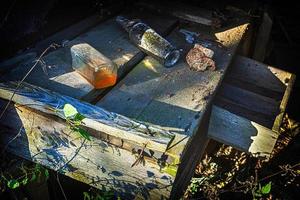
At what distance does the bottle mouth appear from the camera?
2317 mm

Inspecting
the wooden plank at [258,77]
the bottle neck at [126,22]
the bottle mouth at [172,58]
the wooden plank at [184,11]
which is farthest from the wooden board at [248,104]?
the bottle neck at [126,22]

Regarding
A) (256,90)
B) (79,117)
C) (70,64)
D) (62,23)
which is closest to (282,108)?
(256,90)

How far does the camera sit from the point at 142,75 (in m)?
2.22

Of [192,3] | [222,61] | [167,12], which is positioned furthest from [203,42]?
[192,3]

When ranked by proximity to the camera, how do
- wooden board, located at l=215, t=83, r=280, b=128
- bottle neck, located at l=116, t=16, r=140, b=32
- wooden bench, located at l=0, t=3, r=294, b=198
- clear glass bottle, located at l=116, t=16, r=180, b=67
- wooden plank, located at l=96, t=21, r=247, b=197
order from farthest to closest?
1. bottle neck, located at l=116, t=16, r=140, b=32
2. wooden board, located at l=215, t=83, r=280, b=128
3. clear glass bottle, located at l=116, t=16, r=180, b=67
4. wooden plank, located at l=96, t=21, r=247, b=197
5. wooden bench, located at l=0, t=3, r=294, b=198

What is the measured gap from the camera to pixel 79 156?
1.83m

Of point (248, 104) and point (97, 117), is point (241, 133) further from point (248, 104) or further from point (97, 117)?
point (97, 117)

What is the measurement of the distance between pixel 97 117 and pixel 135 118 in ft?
1.02

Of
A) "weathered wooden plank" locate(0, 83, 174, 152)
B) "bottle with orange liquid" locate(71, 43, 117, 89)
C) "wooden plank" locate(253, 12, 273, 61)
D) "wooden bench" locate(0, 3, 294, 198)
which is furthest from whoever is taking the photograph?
"wooden plank" locate(253, 12, 273, 61)

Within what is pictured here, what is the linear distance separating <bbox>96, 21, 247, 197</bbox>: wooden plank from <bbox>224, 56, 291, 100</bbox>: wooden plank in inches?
11.3

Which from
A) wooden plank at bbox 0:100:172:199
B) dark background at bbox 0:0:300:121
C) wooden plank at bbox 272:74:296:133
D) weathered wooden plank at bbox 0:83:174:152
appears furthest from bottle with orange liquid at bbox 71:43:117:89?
wooden plank at bbox 272:74:296:133

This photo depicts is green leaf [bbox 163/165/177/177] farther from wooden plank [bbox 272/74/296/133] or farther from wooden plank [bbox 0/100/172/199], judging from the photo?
wooden plank [bbox 272/74/296/133]

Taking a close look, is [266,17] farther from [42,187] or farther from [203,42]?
[42,187]

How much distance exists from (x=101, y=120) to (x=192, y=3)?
7.32ft
